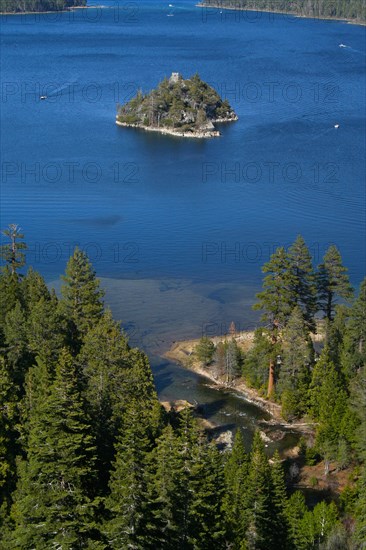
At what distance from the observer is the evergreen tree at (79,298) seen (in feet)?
141

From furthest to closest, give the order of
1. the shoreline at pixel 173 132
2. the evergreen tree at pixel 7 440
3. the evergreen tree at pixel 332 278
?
the shoreline at pixel 173 132 < the evergreen tree at pixel 332 278 < the evergreen tree at pixel 7 440

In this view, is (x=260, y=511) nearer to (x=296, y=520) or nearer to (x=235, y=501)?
(x=235, y=501)

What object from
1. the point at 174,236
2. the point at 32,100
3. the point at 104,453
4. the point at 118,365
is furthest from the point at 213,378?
the point at 32,100

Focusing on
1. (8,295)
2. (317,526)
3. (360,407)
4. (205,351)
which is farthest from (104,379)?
(205,351)

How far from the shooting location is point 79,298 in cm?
4428

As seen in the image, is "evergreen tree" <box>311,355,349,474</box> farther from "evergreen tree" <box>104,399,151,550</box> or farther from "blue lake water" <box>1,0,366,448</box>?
"evergreen tree" <box>104,399,151,550</box>

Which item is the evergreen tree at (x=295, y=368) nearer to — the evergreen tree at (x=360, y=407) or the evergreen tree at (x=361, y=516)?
the evergreen tree at (x=360, y=407)

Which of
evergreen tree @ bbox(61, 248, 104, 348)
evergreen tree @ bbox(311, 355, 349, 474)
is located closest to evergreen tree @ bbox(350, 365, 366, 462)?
evergreen tree @ bbox(311, 355, 349, 474)

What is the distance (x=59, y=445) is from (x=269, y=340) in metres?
27.3

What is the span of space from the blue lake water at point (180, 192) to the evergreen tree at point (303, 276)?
9.23 metres

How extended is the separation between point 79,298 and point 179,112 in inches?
3449

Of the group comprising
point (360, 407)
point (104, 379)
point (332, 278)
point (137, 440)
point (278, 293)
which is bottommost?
point (360, 407)

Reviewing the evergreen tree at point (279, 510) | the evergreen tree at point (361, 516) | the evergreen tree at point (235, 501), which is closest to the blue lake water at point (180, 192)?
the evergreen tree at point (235, 501)

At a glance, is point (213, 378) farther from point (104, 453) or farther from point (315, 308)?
point (104, 453)
